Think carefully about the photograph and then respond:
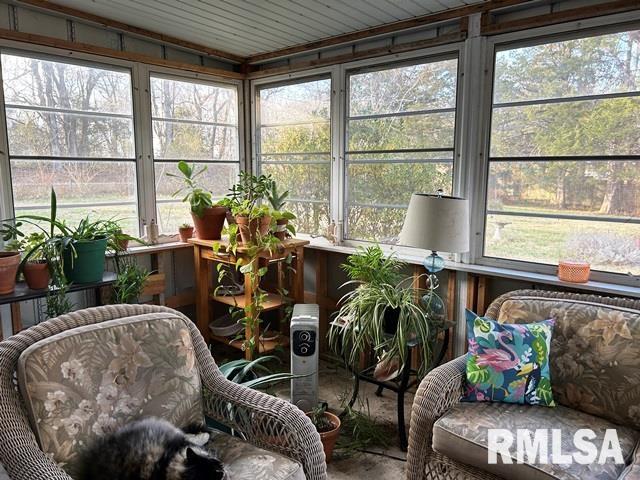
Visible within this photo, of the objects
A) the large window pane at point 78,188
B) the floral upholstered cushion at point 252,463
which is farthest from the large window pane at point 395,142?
the floral upholstered cushion at point 252,463

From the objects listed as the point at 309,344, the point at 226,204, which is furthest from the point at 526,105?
the point at 226,204

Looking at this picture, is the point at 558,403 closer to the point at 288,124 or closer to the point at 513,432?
the point at 513,432

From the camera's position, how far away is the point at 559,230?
2.49 m

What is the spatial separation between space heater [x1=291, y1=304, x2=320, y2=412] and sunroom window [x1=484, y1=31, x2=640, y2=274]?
3.91 ft

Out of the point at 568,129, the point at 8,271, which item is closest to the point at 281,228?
the point at 8,271

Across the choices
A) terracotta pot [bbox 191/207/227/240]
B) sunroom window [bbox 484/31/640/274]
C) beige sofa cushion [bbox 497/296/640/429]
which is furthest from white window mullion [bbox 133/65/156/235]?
beige sofa cushion [bbox 497/296/640/429]

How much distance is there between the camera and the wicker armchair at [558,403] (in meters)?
1.68

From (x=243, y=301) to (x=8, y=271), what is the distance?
1.45 metres

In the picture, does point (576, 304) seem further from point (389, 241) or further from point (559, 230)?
point (389, 241)

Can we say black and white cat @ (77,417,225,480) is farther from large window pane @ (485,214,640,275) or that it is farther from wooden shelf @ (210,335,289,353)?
large window pane @ (485,214,640,275)

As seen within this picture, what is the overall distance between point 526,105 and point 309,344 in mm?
1783

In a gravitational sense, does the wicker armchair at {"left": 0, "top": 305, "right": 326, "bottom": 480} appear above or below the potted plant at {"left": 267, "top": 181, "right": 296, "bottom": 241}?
below

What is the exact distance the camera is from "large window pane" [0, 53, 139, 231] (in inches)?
107

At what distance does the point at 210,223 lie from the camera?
3314mm
